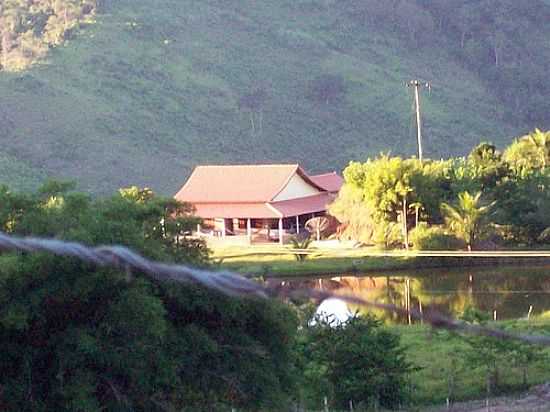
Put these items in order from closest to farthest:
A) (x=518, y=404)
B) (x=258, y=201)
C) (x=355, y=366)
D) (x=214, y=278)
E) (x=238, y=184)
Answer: (x=214, y=278) < (x=518, y=404) < (x=355, y=366) < (x=258, y=201) < (x=238, y=184)

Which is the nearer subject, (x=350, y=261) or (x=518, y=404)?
(x=518, y=404)

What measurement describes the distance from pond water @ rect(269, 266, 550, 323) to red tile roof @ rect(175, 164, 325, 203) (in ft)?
24.7

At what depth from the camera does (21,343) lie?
34.8 feet

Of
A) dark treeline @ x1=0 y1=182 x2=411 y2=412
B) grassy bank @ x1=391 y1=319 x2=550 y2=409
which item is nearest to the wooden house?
grassy bank @ x1=391 y1=319 x2=550 y2=409

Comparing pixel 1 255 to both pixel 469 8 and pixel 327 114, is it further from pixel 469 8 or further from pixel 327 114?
pixel 469 8

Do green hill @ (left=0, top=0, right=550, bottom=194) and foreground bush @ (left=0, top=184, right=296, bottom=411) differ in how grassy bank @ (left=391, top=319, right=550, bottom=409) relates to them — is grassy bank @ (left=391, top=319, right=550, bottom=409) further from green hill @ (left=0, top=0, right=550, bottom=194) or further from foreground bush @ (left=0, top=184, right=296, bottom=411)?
green hill @ (left=0, top=0, right=550, bottom=194)

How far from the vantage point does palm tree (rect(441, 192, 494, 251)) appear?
30312mm

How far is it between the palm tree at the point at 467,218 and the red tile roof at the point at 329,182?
25.9 ft

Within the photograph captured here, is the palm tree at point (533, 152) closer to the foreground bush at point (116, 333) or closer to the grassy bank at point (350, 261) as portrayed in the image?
the grassy bank at point (350, 261)

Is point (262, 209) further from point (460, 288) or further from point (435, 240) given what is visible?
point (460, 288)

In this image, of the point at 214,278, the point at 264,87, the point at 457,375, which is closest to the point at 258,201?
the point at 264,87

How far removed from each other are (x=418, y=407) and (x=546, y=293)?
12.8 metres

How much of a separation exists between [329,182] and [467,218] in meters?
9.46

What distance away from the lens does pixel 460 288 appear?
26516 mm
